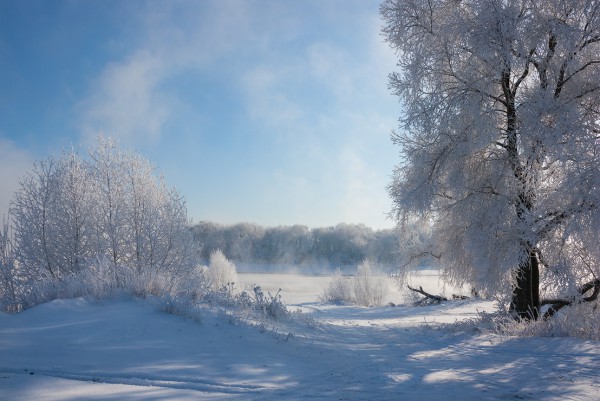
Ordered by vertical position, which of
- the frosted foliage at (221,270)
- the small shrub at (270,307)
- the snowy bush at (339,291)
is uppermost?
the small shrub at (270,307)

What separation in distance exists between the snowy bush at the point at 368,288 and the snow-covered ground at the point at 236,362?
1894cm

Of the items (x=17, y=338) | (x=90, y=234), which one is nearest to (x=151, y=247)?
(x=90, y=234)

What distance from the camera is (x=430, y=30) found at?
9625mm

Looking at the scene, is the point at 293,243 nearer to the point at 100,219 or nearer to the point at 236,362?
the point at 100,219

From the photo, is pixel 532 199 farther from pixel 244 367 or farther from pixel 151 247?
pixel 151 247

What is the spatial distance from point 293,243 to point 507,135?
7574cm

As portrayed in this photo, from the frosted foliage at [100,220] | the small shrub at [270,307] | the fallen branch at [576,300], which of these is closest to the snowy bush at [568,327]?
the fallen branch at [576,300]

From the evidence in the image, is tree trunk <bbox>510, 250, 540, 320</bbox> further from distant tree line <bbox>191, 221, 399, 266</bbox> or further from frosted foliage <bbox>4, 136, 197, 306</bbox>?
distant tree line <bbox>191, 221, 399, 266</bbox>

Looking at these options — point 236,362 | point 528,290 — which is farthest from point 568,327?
point 236,362

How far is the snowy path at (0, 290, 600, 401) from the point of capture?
3902 mm

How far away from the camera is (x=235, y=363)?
15.9 feet

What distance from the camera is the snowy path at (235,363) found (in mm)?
3902

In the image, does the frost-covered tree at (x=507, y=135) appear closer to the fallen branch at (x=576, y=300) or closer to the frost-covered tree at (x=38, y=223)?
the fallen branch at (x=576, y=300)

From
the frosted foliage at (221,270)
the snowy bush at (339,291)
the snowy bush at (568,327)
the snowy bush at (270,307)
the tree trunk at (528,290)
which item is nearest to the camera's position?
the snowy bush at (568,327)
